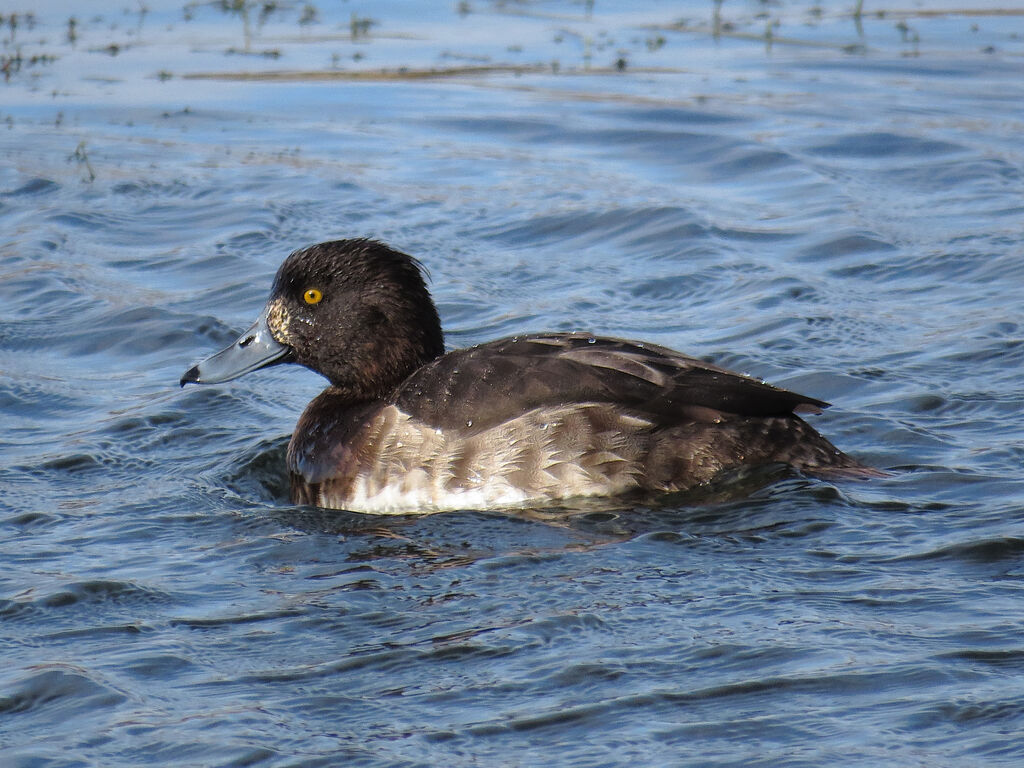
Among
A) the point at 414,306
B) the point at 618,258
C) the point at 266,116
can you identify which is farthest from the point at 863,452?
the point at 266,116

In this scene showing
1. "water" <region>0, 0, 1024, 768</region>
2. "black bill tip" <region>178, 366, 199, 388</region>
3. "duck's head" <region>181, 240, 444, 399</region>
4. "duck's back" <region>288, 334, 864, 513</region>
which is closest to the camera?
"water" <region>0, 0, 1024, 768</region>

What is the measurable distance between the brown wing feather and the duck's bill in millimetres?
1042

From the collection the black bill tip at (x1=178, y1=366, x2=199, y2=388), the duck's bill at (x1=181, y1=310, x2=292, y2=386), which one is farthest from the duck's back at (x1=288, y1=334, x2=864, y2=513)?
the black bill tip at (x1=178, y1=366, x2=199, y2=388)

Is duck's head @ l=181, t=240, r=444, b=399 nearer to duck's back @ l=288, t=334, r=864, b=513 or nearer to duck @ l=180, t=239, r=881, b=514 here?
duck @ l=180, t=239, r=881, b=514

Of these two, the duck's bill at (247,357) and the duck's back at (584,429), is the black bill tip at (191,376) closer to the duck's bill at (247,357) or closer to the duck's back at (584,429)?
the duck's bill at (247,357)

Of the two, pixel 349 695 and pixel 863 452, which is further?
pixel 863 452

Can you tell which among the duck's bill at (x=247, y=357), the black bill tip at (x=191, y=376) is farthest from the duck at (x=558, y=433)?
the black bill tip at (x=191, y=376)

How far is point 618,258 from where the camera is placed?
1009cm

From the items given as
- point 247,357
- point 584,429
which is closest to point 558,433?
point 584,429

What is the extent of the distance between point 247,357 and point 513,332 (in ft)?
6.64

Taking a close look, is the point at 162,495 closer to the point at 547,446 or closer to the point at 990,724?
the point at 547,446

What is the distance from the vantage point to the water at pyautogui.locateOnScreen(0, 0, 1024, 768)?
15.3ft

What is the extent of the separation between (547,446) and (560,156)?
6.37 m

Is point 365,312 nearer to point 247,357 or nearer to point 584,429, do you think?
point 247,357
